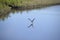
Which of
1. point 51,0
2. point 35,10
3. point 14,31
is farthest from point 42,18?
point 14,31

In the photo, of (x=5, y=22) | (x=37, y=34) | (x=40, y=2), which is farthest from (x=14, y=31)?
(x=40, y=2)

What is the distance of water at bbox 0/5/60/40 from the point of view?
1840mm


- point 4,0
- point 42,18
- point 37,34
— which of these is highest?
point 4,0

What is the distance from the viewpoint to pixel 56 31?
1847 mm

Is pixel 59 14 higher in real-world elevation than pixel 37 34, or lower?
higher

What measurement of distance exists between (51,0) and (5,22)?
1.95 ft

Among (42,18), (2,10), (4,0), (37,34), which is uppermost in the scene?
(4,0)

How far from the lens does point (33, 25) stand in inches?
72.6

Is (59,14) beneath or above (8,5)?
beneath

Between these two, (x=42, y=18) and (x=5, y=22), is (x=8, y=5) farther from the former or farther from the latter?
(x=42, y=18)

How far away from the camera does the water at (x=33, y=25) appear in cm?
184

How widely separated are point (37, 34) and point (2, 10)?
0.49 meters

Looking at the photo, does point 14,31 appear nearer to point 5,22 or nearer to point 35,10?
point 5,22

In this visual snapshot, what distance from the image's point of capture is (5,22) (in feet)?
6.06
